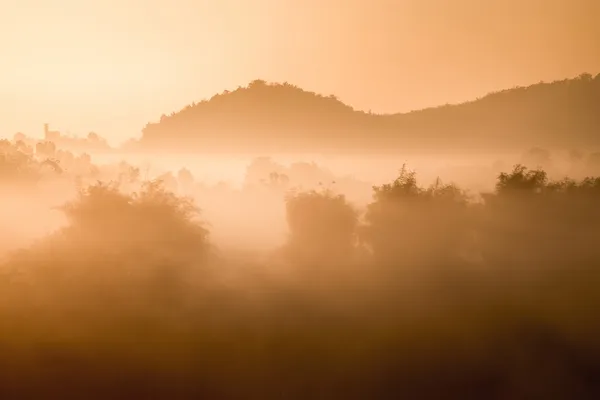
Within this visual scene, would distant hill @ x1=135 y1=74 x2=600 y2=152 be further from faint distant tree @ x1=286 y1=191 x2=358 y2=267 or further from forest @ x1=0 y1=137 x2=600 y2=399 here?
faint distant tree @ x1=286 y1=191 x2=358 y2=267

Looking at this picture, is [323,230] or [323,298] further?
[323,230]

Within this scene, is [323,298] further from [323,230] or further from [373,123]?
[373,123]

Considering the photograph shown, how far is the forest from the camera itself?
3222 centimetres

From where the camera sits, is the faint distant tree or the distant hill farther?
the distant hill

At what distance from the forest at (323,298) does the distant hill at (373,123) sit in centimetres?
1027

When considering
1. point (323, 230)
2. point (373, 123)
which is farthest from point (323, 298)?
point (373, 123)

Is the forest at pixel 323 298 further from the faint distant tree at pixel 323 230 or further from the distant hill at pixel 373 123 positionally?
the distant hill at pixel 373 123

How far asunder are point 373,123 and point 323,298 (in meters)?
62.8

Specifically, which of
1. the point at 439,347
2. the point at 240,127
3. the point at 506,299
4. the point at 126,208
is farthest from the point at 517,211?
the point at 240,127

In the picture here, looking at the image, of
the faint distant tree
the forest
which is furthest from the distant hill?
the faint distant tree

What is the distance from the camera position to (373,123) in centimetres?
9819

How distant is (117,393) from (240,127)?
325 ft

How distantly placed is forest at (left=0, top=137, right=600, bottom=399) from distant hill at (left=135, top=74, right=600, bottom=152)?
33.7 feet

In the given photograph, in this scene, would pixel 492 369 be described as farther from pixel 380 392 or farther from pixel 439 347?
pixel 380 392
